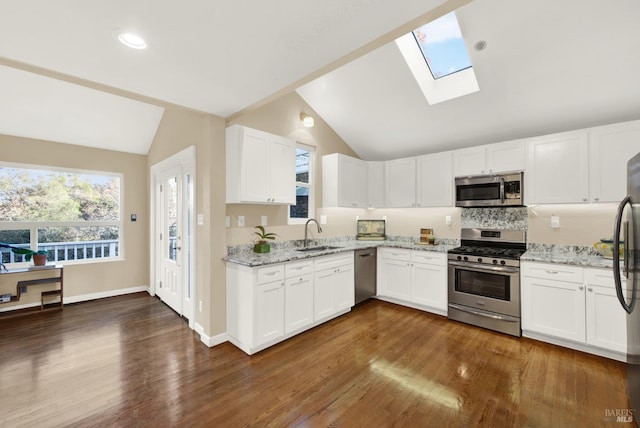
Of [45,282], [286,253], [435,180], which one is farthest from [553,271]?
[45,282]

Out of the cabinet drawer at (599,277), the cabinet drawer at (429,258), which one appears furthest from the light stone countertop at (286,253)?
the cabinet drawer at (599,277)

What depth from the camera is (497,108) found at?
3.45m

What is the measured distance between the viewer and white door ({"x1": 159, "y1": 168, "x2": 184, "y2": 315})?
3.80m

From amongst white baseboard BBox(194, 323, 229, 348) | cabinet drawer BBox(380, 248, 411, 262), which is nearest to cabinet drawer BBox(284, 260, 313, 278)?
white baseboard BBox(194, 323, 229, 348)

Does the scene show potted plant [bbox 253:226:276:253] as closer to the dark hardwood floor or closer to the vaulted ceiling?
the dark hardwood floor

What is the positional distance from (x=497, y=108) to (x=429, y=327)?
2822 millimetres

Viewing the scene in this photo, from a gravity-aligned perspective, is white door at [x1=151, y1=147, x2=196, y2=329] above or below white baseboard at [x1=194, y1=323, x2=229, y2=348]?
above

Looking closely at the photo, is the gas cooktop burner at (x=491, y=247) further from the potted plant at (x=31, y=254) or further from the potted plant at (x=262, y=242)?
the potted plant at (x=31, y=254)

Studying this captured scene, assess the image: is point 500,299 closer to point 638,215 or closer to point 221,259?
point 638,215

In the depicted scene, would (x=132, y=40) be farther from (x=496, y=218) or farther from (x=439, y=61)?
(x=496, y=218)

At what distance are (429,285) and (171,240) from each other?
376 centimetres

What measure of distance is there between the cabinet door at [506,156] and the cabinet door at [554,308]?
138 centimetres

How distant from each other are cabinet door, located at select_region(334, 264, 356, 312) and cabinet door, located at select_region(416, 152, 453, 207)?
1.59m

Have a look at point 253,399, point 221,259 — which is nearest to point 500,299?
point 253,399
